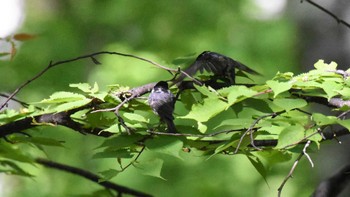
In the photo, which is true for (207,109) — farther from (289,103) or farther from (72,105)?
(72,105)

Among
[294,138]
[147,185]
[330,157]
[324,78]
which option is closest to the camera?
[294,138]

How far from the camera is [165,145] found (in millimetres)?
987

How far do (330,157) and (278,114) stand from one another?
2.05m

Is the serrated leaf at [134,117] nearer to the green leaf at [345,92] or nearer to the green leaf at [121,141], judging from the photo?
the green leaf at [121,141]

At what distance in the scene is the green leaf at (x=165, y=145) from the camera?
3.20 ft

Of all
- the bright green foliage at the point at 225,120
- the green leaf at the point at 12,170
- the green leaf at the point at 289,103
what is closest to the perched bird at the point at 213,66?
the bright green foliage at the point at 225,120

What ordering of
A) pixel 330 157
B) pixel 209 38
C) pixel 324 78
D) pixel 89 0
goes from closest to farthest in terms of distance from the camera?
pixel 324 78, pixel 330 157, pixel 209 38, pixel 89 0

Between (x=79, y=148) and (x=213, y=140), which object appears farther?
(x=79, y=148)

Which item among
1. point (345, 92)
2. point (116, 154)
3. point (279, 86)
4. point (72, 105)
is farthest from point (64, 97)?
point (345, 92)

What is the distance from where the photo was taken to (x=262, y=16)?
21.1ft

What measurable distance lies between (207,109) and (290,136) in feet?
0.45

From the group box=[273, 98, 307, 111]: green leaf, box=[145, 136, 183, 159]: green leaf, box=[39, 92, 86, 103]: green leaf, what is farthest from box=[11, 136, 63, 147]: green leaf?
box=[273, 98, 307, 111]: green leaf

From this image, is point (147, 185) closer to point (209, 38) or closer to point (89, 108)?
point (209, 38)

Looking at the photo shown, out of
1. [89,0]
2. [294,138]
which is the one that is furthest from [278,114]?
[89,0]
